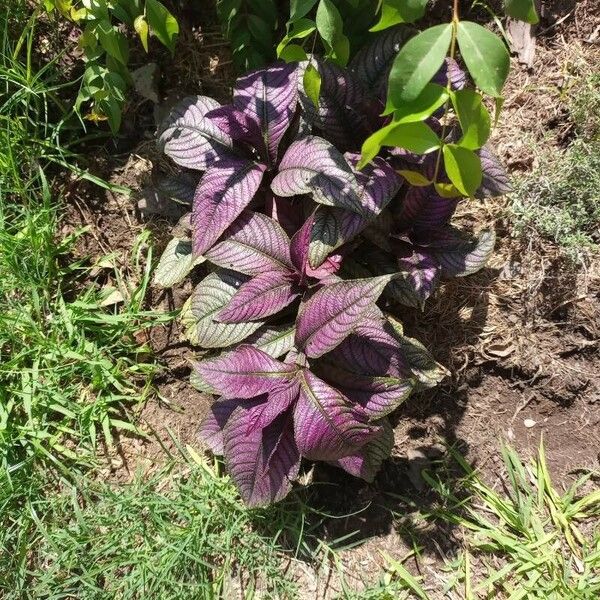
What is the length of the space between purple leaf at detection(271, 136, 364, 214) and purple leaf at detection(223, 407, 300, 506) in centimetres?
58

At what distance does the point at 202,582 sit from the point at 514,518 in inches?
37.8

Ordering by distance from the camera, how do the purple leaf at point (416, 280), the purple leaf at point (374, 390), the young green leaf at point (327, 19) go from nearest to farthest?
the young green leaf at point (327, 19), the purple leaf at point (374, 390), the purple leaf at point (416, 280)

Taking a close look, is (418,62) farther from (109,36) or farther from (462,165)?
(109,36)

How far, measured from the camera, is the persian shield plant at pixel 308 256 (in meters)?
1.61

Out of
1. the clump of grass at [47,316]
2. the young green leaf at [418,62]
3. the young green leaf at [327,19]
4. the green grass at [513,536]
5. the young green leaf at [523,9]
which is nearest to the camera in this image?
the young green leaf at [418,62]

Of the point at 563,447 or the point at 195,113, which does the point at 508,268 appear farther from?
the point at 195,113

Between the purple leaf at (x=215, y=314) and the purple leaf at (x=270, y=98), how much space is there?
16.1 inches

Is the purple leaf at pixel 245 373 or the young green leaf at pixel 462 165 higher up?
the young green leaf at pixel 462 165

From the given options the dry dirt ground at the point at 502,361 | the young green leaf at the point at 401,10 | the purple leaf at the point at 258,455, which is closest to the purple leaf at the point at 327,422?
the purple leaf at the point at 258,455

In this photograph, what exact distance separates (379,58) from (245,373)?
926 mm

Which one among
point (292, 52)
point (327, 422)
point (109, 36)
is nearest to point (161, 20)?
point (109, 36)

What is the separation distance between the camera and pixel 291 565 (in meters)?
1.98

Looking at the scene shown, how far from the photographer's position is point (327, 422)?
1.58 meters

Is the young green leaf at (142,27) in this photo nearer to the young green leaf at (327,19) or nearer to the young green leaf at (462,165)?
the young green leaf at (327,19)
